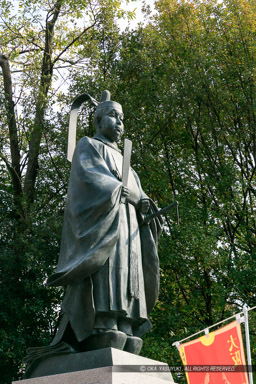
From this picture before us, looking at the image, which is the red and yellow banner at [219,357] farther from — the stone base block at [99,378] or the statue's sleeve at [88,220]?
the statue's sleeve at [88,220]

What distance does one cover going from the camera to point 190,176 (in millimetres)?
14445

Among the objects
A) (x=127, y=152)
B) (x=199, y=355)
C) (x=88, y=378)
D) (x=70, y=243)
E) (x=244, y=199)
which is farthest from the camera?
(x=244, y=199)

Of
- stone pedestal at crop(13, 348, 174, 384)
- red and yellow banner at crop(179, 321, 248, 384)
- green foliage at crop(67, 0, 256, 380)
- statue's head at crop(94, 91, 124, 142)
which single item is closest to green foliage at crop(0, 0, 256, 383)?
green foliage at crop(67, 0, 256, 380)

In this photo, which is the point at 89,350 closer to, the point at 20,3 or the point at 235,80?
the point at 235,80

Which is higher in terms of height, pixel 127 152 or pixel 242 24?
pixel 242 24

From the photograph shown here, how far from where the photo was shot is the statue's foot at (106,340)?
454cm

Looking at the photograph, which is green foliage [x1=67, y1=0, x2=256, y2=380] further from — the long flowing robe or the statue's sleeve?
the statue's sleeve

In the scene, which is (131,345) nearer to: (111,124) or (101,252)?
(101,252)

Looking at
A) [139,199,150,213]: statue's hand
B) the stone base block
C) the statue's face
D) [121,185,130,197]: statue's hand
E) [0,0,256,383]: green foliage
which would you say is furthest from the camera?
[0,0,256,383]: green foliage

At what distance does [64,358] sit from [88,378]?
483 millimetres

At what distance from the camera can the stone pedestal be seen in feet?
13.6

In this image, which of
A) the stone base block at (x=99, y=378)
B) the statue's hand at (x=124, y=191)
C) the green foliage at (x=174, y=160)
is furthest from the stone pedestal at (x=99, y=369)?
the green foliage at (x=174, y=160)

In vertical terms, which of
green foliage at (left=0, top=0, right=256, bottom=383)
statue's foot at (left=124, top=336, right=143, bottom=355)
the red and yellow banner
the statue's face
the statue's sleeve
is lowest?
statue's foot at (left=124, top=336, right=143, bottom=355)

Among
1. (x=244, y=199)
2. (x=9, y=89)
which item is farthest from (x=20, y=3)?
(x=244, y=199)
